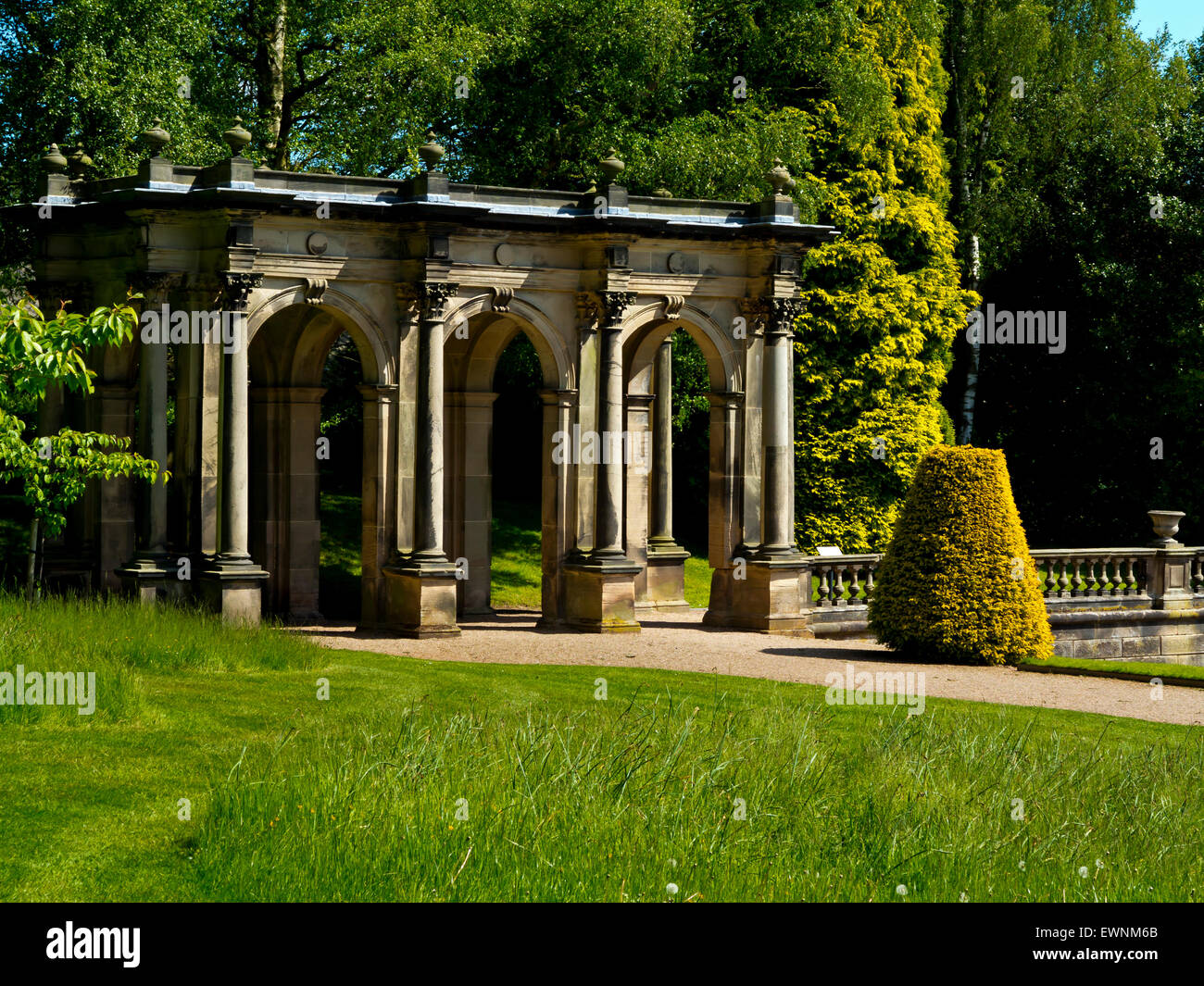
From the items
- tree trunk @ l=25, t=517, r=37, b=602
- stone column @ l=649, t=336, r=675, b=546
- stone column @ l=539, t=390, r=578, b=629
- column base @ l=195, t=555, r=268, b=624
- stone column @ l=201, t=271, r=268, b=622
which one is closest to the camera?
tree trunk @ l=25, t=517, r=37, b=602

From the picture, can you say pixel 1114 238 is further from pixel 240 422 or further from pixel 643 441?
pixel 240 422

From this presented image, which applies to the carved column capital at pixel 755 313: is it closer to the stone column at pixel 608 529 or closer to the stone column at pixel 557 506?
the stone column at pixel 608 529

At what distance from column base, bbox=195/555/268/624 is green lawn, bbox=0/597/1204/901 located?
19.3 feet

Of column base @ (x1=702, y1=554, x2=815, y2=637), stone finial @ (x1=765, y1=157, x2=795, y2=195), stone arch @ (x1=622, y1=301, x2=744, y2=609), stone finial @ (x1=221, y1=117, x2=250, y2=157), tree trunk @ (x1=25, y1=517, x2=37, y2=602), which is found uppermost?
stone finial @ (x1=765, y1=157, x2=795, y2=195)

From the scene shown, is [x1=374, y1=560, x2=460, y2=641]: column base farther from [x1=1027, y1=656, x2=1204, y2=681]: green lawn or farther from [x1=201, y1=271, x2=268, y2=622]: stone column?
[x1=1027, y1=656, x2=1204, y2=681]: green lawn

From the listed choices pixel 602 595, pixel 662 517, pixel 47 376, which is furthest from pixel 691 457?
pixel 47 376

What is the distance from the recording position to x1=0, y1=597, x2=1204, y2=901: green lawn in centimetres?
975

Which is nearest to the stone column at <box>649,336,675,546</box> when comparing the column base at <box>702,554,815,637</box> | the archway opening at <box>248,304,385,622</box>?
the column base at <box>702,554,815,637</box>

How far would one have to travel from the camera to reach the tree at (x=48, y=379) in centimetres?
1399

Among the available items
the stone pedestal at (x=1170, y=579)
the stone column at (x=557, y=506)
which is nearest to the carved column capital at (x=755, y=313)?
the stone column at (x=557, y=506)

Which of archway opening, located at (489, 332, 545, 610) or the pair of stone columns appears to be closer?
the pair of stone columns

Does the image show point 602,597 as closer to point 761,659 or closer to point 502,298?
point 761,659

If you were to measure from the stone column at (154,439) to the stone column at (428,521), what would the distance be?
324cm
